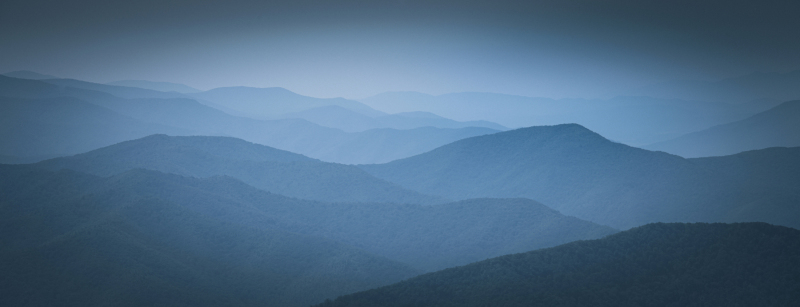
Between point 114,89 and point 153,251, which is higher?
point 114,89

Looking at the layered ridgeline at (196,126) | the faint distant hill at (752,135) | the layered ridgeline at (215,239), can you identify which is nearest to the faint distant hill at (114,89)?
the layered ridgeline at (196,126)

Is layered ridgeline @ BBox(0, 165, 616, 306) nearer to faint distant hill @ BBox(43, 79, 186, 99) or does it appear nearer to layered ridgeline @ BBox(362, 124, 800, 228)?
layered ridgeline @ BBox(362, 124, 800, 228)

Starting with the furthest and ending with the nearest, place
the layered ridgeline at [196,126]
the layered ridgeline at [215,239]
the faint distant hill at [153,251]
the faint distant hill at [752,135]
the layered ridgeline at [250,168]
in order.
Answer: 1. the faint distant hill at [752,135]
2. the layered ridgeline at [196,126]
3. the layered ridgeline at [250,168]
4. the layered ridgeline at [215,239]
5. the faint distant hill at [153,251]

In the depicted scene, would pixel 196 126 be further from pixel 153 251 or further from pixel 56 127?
pixel 153 251

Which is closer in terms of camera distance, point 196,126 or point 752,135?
point 752,135

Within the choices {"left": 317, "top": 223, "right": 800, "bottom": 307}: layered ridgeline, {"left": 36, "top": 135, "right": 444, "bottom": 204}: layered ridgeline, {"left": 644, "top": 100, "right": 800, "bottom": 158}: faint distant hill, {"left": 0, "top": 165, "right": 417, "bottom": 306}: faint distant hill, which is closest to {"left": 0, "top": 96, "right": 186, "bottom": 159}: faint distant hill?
{"left": 36, "top": 135, "right": 444, "bottom": 204}: layered ridgeline

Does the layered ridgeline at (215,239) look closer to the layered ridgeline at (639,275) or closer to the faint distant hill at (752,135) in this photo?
the layered ridgeline at (639,275)

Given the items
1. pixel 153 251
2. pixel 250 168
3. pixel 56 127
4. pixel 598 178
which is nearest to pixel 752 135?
pixel 598 178
